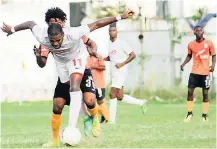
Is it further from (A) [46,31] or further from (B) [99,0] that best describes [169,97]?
(A) [46,31]

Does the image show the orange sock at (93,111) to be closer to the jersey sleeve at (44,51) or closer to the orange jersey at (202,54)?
the jersey sleeve at (44,51)

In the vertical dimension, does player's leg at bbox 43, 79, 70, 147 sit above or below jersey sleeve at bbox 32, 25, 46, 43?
below

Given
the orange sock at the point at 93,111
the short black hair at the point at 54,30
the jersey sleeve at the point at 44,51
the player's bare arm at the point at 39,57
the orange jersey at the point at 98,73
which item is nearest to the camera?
the short black hair at the point at 54,30

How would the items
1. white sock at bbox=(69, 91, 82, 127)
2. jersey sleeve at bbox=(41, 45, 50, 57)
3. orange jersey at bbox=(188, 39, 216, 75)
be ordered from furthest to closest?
orange jersey at bbox=(188, 39, 216, 75)
jersey sleeve at bbox=(41, 45, 50, 57)
white sock at bbox=(69, 91, 82, 127)

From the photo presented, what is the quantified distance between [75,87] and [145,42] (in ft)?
90.2

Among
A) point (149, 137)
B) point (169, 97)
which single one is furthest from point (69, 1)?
point (149, 137)

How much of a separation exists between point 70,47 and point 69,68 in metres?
0.35

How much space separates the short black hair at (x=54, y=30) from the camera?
38.1ft

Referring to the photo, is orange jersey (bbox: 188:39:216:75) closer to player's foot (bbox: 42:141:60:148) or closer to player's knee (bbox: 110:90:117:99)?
player's knee (bbox: 110:90:117:99)

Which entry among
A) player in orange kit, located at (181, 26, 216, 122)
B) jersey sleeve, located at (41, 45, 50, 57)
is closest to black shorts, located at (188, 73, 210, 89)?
player in orange kit, located at (181, 26, 216, 122)

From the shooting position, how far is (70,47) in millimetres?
11992

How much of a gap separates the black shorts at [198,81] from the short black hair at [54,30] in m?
8.76

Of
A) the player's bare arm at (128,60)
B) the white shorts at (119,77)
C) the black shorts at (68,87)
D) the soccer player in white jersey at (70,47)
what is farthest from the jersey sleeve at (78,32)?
the white shorts at (119,77)

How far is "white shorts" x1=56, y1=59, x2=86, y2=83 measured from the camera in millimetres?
12125
